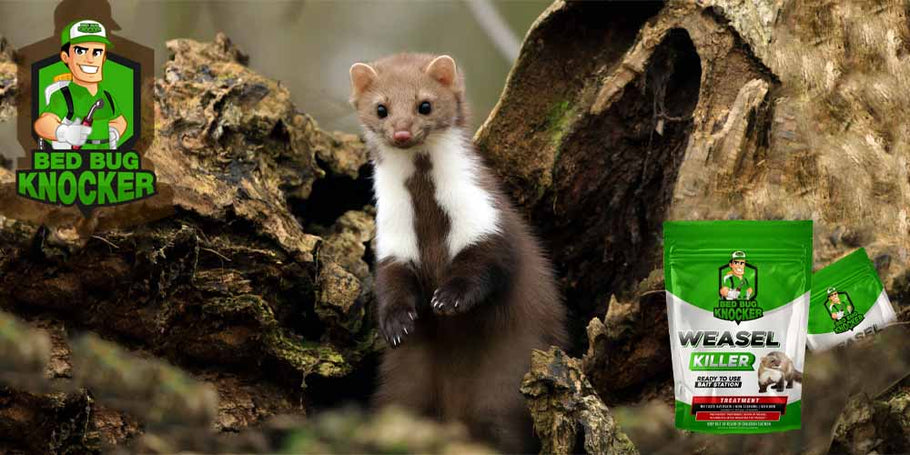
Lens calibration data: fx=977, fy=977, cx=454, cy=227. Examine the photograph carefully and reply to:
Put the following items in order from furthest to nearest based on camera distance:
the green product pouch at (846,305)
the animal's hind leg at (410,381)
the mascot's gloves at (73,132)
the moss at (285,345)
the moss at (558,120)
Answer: the moss at (558,120)
the animal's hind leg at (410,381)
the moss at (285,345)
the mascot's gloves at (73,132)
the green product pouch at (846,305)


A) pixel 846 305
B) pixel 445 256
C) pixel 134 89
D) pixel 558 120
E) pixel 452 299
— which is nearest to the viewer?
pixel 846 305

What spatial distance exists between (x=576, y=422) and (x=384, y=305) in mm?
1207

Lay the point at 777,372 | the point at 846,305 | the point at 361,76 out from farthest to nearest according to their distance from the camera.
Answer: the point at 361,76 → the point at 846,305 → the point at 777,372

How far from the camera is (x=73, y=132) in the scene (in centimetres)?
445

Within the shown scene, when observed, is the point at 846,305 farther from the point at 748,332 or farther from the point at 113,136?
the point at 113,136

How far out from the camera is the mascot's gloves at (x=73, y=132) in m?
4.42

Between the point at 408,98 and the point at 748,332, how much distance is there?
1.84 m

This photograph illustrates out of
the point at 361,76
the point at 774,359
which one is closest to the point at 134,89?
the point at 361,76

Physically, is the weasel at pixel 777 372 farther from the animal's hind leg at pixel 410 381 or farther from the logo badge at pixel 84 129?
the logo badge at pixel 84 129

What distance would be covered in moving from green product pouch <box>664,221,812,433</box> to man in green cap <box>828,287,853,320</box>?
0.25 metres

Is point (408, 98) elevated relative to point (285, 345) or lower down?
elevated

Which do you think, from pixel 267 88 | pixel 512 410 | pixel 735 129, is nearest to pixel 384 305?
pixel 512 410

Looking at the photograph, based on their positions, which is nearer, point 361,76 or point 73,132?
point 73,132

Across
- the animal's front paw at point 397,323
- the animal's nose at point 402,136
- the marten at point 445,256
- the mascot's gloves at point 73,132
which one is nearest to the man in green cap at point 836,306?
the marten at point 445,256
